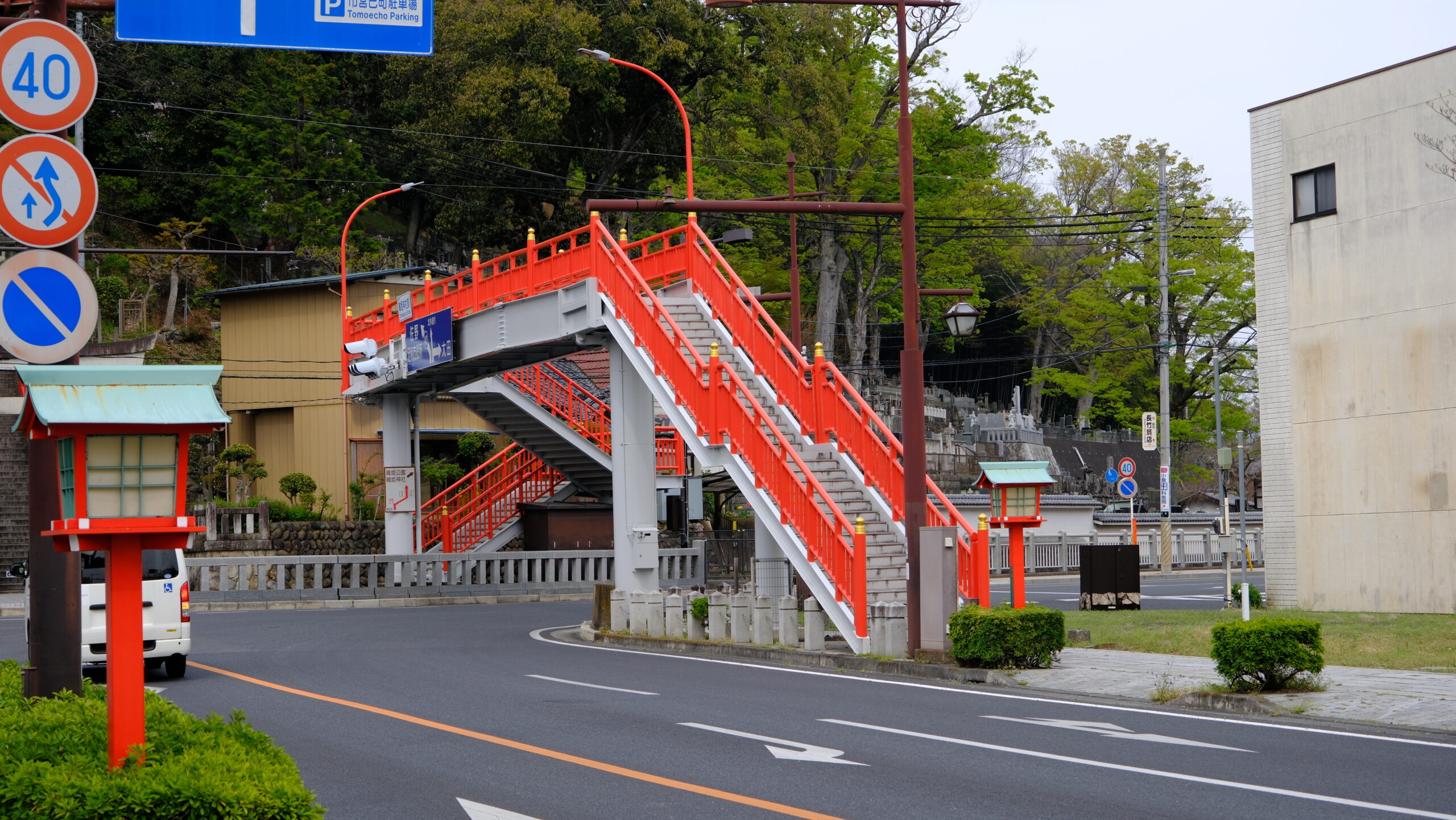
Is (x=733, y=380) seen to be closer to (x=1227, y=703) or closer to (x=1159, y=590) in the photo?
(x=1227, y=703)

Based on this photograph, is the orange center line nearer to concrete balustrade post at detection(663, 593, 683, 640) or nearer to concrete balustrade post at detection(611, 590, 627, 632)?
concrete balustrade post at detection(663, 593, 683, 640)

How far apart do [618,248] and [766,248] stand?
32.9 meters

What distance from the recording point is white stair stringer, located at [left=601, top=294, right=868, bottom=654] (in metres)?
17.8

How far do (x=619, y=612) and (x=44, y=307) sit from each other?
49.4 ft

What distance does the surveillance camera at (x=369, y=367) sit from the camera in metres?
32.7

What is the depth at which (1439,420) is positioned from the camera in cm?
2225

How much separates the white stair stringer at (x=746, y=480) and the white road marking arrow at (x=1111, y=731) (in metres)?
5.01

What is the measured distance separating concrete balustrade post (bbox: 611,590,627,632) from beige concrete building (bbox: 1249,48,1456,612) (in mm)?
11486

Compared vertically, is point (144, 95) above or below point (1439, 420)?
above

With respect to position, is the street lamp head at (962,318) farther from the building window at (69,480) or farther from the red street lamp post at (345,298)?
the red street lamp post at (345,298)

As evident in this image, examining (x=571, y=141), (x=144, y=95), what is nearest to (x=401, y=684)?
(x=571, y=141)

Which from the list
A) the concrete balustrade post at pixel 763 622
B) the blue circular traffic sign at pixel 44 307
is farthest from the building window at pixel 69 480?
the concrete balustrade post at pixel 763 622

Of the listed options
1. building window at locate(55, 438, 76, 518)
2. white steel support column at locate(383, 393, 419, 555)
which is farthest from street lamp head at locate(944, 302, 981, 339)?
white steel support column at locate(383, 393, 419, 555)

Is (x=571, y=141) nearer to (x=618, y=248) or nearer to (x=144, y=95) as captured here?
(x=144, y=95)
